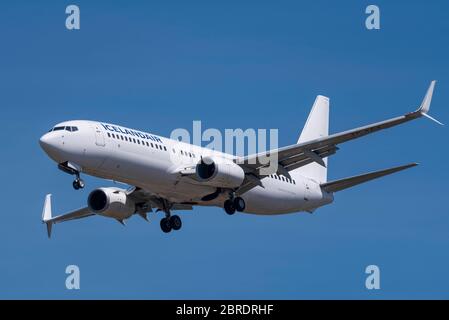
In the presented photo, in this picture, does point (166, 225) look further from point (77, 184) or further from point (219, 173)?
point (77, 184)

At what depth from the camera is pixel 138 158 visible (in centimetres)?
6391

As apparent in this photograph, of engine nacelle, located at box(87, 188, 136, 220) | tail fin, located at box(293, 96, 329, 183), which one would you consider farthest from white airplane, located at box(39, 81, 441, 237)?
tail fin, located at box(293, 96, 329, 183)

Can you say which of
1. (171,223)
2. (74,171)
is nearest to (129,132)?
(74,171)

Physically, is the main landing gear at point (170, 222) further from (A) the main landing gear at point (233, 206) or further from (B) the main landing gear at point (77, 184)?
(B) the main landing gear at point (77, 184)

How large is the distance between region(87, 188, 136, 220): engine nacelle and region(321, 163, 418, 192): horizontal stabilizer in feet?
42.7

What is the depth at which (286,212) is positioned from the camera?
7319 centimetres

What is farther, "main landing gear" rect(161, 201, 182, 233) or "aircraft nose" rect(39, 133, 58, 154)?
"main landing gear" rect(161, 201, 182, 233)

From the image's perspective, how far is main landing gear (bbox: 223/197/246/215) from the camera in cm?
6858

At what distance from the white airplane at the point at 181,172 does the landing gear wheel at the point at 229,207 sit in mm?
59

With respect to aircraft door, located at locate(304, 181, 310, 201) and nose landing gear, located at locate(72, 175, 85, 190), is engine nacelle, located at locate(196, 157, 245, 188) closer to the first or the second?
nose landing gear, located at locate(72, 175, 85, 190)

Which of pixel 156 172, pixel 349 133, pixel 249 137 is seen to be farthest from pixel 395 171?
pixel 156 172

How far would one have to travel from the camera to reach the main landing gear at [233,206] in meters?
68.6

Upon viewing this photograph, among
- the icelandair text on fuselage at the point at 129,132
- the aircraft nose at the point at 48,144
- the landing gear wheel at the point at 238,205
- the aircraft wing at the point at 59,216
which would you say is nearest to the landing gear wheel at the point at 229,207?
the landing gear wheel at the point at 238,205

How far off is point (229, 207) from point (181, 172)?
14.3 ft
